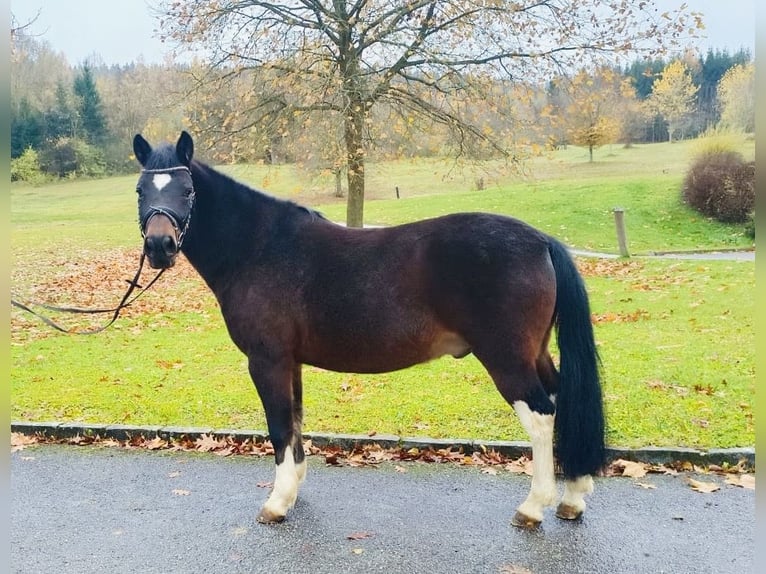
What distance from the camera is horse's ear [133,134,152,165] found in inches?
142

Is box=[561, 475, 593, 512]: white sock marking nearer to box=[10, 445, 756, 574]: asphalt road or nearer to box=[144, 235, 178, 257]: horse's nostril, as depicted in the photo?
box=[10, 445, 756, 574]: asphalt road

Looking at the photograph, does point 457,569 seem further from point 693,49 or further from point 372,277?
point 693,49

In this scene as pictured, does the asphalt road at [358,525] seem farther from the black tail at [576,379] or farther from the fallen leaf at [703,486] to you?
the black tail at [576,379]

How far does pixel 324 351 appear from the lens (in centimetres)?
378

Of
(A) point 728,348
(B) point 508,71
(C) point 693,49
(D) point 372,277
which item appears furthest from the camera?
(B) point 508,71

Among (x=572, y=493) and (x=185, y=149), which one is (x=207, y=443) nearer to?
(x=185, y=149)

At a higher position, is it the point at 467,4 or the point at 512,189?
the point at 467,4

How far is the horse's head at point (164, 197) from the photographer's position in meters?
3.40

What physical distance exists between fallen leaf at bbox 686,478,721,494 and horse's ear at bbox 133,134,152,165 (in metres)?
4.24

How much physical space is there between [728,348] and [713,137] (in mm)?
18519

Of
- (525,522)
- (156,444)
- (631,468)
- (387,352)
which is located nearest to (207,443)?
(156,444)

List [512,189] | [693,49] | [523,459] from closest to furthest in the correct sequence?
[523,459] < [693,49] < [512,189]

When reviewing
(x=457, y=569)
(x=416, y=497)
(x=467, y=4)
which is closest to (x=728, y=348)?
(x=416, y=497)

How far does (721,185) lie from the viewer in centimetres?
2016
